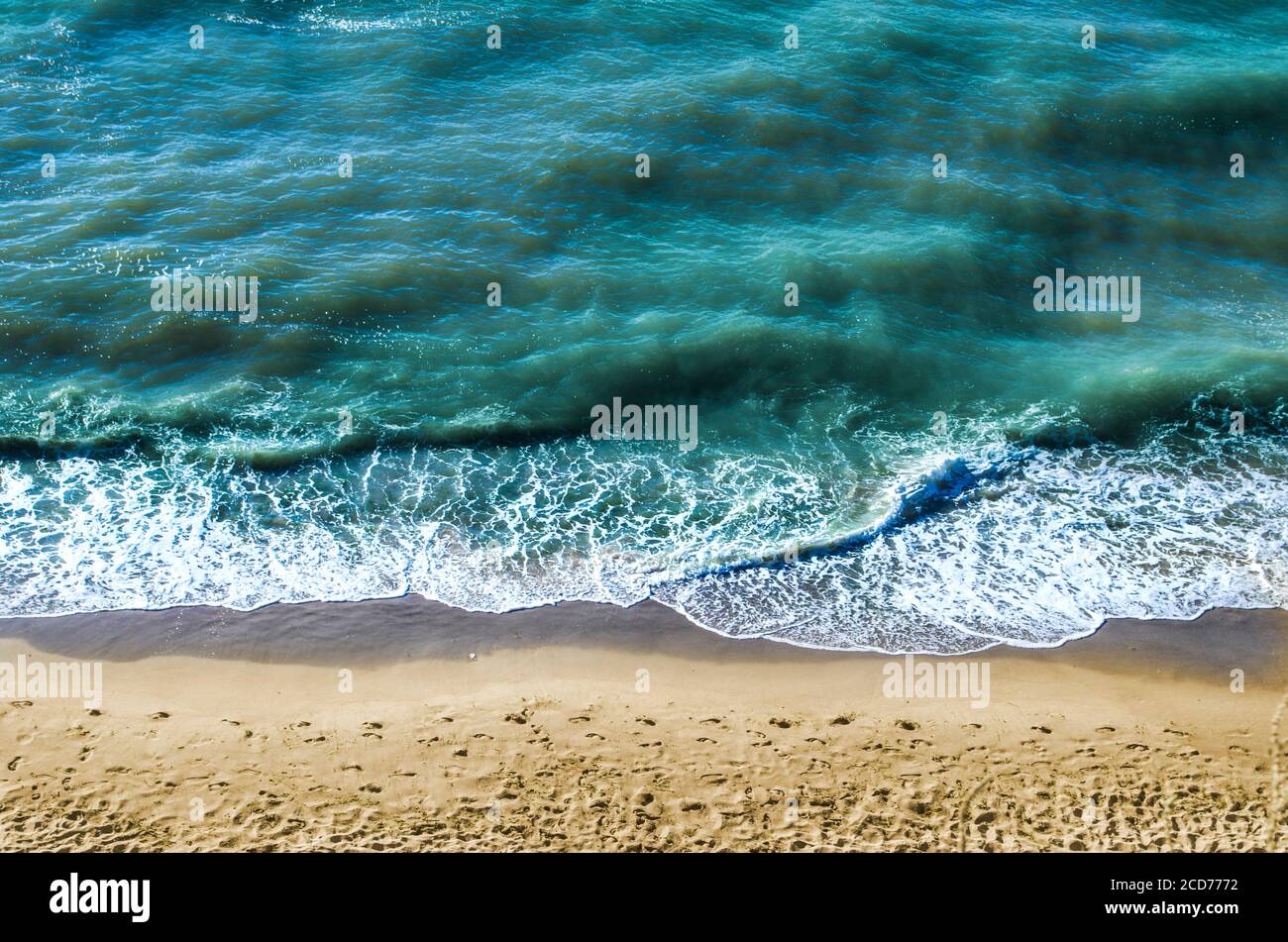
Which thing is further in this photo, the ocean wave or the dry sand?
the ocean wave

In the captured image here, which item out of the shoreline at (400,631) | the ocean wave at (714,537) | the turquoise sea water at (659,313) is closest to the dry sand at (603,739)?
the shoreline at (400,631)

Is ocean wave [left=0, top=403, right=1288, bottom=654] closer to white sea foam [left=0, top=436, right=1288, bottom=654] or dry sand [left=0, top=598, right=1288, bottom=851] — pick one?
white sea foam [left=0, top=436, right=1288, bottom=654]

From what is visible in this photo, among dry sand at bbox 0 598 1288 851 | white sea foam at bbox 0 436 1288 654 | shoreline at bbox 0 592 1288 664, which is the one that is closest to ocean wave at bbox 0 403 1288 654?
white sea foam at bbox 0 436 1288 654

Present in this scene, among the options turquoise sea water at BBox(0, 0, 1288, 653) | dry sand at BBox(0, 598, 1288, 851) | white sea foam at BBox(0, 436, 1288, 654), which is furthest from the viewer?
turquoise sea water at BBox(0, 0, 1288, 653)

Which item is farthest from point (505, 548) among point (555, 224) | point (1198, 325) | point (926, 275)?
point (1198, 325)

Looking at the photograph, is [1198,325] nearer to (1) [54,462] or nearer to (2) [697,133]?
(2) [697,133]

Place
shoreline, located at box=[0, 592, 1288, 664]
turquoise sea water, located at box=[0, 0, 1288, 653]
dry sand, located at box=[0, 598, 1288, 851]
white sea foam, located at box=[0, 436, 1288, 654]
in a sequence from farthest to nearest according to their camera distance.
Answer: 1. turquoise sea water, located at box=[0, 0, 1288, 653]
2. white sea foam, located at box=[0, 436, 1288, 654]
3. shoreline, located at box=[0, 592, 1288, 664]
4. dry sand, located at box=[0, 598, 1288, 851]

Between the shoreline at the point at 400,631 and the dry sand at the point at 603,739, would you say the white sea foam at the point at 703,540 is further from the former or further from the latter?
the dry sand at the point at 603,739

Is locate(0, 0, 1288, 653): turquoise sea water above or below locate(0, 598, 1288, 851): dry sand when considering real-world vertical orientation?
above
